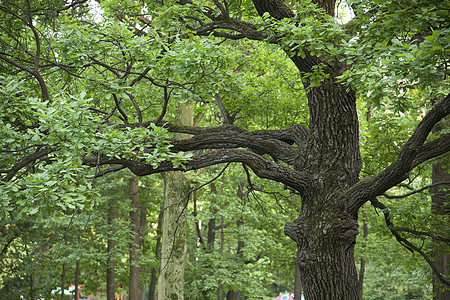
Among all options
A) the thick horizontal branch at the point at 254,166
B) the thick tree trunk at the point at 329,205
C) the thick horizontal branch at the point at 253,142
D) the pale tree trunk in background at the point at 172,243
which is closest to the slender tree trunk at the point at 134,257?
the pale tree trunk in background at the point at 172,243

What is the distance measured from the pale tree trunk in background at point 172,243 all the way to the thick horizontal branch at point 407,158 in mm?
5154

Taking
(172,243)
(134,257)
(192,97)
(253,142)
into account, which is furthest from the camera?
(134,257)

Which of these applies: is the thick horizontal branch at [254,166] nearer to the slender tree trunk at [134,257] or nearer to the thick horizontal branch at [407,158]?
the thick horizontal branch at [407,158]

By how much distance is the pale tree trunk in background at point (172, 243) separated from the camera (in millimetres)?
10602

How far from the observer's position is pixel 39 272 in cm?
1560

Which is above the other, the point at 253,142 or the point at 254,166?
the point at 253,142

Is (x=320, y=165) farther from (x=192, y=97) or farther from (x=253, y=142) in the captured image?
(x=192, y=97)

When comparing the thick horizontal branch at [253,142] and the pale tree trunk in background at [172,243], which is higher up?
the thick horizontal branch at [253,142]

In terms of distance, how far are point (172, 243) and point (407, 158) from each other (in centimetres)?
739

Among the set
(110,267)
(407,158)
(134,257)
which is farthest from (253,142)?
(110,267)

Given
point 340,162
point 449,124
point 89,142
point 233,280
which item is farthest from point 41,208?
point 233,280

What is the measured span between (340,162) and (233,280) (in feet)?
33.6

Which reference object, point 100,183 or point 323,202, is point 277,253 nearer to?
point 100,183

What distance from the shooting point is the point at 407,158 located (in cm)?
523
